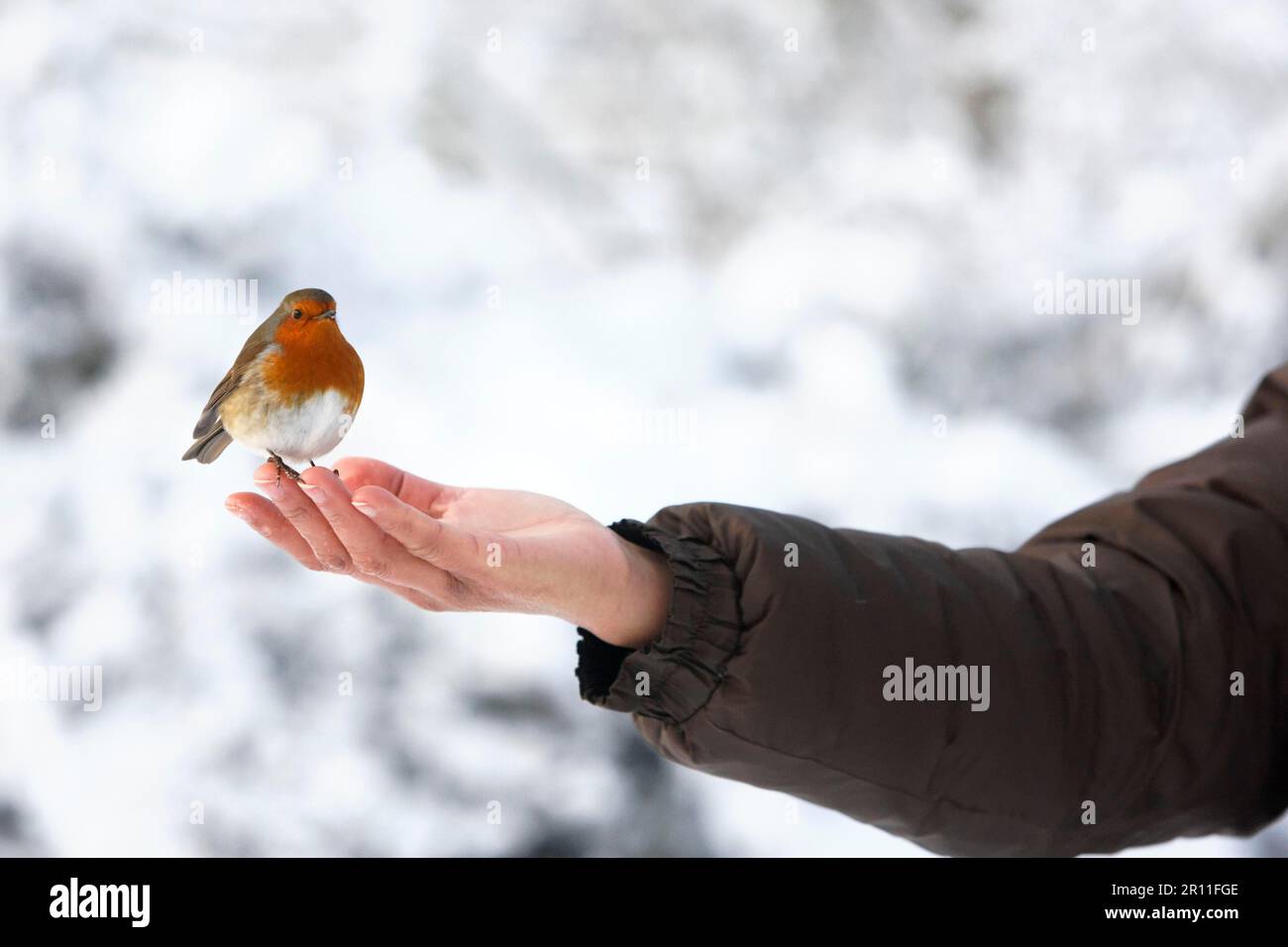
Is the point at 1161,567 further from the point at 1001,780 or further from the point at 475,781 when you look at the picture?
the point at 475,781

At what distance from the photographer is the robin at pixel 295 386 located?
1.20 meters

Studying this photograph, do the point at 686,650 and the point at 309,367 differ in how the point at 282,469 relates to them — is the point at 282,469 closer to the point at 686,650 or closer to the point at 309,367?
the point at 309,367

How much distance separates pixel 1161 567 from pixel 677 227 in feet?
4.59

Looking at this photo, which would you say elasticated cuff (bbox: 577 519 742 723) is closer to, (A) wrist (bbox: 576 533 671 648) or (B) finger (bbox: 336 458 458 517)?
(A) wrist (bbox: 576 533 671 648)

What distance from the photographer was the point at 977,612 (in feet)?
4.17

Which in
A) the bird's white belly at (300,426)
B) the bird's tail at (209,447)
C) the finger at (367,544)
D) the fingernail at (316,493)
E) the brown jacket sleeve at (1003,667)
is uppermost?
the bird's tail at (209,447)

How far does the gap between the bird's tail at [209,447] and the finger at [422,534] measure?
0.42 m

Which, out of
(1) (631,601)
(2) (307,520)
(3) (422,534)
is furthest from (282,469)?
(1) (631,601)

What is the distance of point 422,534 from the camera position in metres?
1.03

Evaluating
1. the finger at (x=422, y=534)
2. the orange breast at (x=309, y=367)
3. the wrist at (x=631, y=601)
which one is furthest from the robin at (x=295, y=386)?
the wrist at (x=631, y=601)

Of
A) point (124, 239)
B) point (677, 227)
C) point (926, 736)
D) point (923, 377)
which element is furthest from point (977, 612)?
point (124, 239)

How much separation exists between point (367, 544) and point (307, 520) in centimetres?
8

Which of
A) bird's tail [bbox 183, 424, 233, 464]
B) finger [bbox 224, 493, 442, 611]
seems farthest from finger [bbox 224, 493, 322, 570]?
bird's tail [bbox 183, 424, 233, 464]

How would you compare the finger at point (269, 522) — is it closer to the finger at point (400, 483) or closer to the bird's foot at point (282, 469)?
the bird's foot at point (282, 469)
